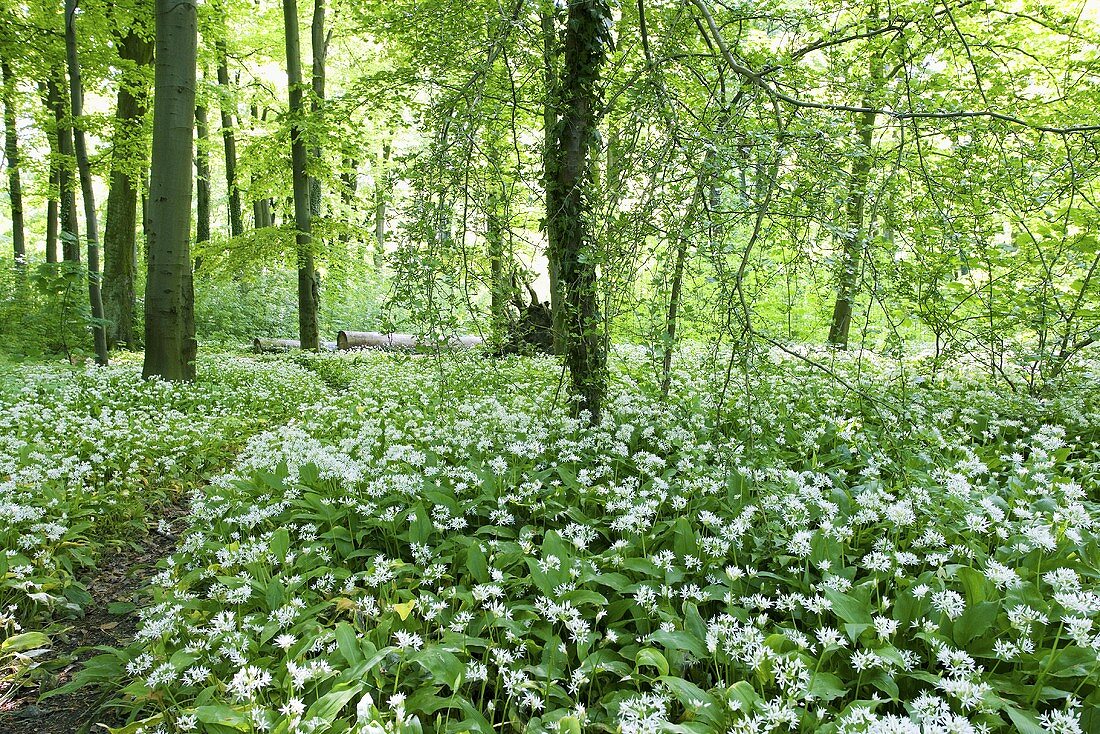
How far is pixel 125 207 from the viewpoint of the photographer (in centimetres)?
1254

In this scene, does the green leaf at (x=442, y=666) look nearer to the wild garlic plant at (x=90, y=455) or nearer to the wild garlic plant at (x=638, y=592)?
the wild garlic plant at (x=638, y=592)

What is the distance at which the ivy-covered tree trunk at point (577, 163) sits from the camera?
167 inches

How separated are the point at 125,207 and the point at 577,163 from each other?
12.2 m

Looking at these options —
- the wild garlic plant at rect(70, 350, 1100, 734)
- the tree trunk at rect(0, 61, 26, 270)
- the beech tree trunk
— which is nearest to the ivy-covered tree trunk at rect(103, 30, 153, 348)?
the beech tree trunk

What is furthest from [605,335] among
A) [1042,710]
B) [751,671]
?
[1042,710]

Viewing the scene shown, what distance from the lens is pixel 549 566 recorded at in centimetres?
263

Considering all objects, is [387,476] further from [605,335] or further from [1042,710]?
[1042,710]

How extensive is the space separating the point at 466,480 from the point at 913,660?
2482 millimetres

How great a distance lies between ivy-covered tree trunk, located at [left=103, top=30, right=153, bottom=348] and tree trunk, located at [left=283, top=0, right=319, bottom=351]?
8.92 ft

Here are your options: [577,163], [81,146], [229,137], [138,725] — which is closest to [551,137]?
[577,163]

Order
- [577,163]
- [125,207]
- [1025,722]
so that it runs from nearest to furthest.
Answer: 1. [1025,722]
2. [577,163]
3. [125,207]

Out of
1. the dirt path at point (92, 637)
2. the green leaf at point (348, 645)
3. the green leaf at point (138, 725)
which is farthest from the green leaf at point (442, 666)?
the dirt path at point (92, 637)

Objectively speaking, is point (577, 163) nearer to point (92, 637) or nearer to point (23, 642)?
point (92, 637)

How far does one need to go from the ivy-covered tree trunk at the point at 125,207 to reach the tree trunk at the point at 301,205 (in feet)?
8.92
